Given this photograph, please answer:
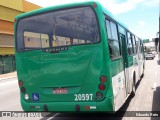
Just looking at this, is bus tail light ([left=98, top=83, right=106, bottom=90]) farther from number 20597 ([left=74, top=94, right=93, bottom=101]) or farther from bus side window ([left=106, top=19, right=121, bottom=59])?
bus side window ([left=106, top=19, right=121, bottom=59])

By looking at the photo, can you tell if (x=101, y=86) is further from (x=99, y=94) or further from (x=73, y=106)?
(x=73, y=106)

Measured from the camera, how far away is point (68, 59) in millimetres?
6840

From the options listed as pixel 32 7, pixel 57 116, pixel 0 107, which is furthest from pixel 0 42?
pixel 57 116

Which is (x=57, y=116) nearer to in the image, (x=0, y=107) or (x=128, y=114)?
(x=128, y=114)

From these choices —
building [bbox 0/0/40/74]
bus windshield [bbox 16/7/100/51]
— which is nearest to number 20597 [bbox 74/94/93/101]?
bus windshield [bbox 16/7/100/51]

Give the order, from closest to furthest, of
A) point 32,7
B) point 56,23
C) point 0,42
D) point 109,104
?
point 109,104
point 56,23
point 0,42
point 32,7

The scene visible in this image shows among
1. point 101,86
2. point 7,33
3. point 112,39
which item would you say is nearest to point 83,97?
point 101,86

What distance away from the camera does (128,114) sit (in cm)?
852

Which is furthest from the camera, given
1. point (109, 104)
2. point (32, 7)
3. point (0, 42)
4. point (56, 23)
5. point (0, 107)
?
point (32, 7)

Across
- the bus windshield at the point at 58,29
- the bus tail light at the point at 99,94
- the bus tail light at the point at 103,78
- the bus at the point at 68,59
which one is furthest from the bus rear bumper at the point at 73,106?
the bus windshield at the point at 58,29

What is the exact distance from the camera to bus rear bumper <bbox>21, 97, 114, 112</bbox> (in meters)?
6.53

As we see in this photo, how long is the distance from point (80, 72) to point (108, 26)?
146 centimetres

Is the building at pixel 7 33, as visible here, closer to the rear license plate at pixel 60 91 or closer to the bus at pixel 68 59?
the bus at pixel 68 59

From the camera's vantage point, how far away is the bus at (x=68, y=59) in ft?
21.6
